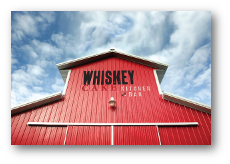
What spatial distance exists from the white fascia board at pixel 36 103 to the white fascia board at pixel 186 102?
6.11m

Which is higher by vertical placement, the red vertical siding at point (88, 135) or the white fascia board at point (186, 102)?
the white fascia board at point (186, 102)

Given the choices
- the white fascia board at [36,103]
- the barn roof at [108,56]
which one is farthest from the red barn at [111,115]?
the barn roof at [108,56]

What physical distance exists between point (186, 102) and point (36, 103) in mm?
8096

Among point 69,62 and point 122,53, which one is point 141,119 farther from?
point 69,62

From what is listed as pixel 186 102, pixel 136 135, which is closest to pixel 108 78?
pixel 136 135

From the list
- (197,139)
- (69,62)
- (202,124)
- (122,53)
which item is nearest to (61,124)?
(69,62)

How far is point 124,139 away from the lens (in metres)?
6.72

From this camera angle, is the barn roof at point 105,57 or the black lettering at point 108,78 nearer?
the barn roof at point 105,57

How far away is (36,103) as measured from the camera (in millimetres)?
7465

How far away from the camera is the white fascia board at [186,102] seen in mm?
7262

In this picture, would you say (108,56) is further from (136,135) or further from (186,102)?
(186,102)

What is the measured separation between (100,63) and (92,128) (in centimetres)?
451

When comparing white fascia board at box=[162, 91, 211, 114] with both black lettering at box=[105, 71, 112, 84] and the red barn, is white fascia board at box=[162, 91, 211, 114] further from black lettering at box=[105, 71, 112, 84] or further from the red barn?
black lettering at box=[105, 71, 112, 84]

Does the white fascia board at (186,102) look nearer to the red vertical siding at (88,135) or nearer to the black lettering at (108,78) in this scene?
the black lettering at (108,78)
